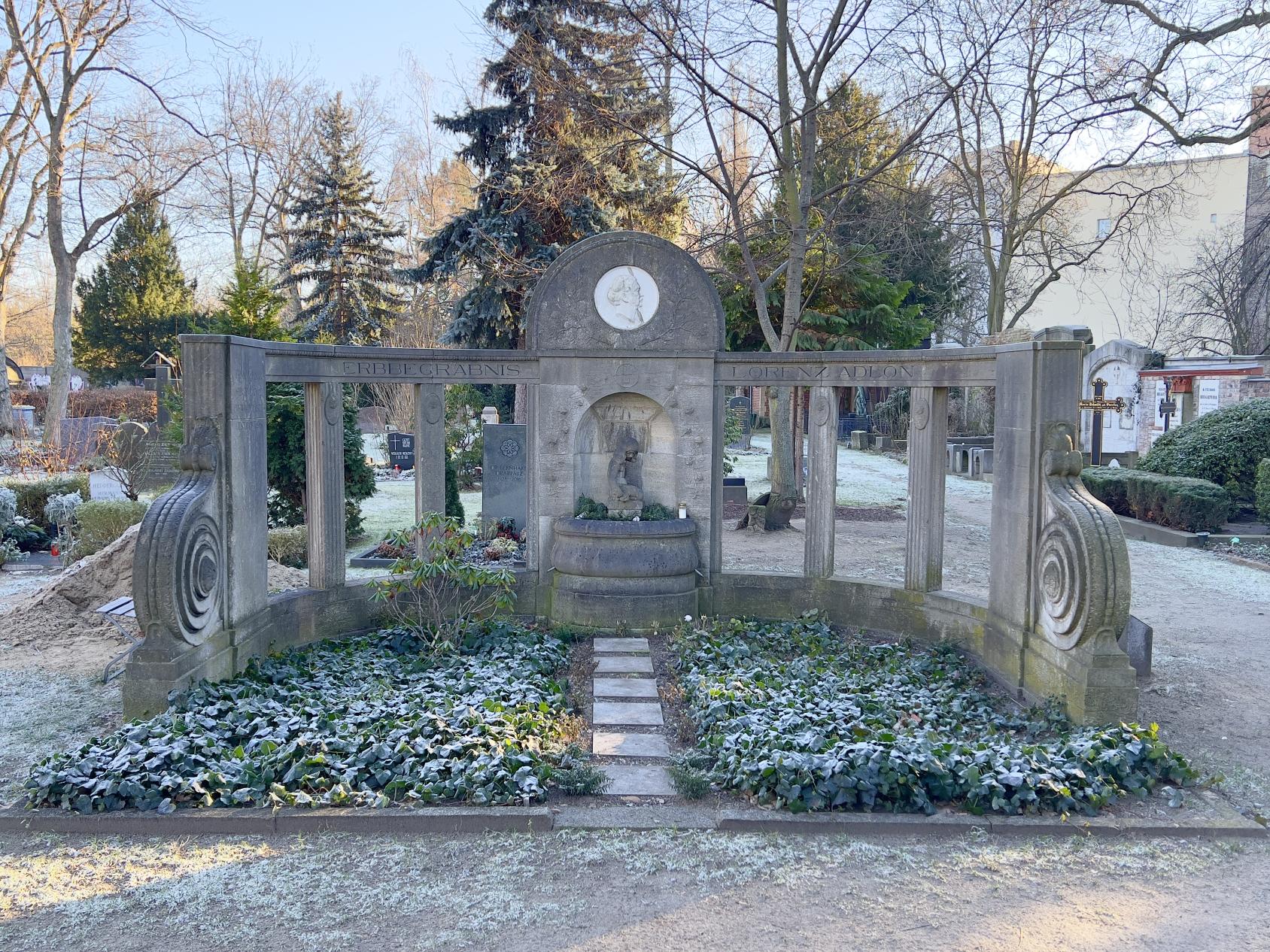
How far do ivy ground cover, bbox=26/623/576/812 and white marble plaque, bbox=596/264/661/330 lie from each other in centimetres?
340

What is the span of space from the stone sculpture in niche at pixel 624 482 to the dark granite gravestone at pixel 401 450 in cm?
1670

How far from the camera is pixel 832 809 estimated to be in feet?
15.8

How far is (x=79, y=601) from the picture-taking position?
898 centimetres

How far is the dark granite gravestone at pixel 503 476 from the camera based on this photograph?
13.7 m

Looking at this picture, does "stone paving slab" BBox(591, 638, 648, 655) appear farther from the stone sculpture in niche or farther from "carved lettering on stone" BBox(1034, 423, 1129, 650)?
"carved lettering on stone" BBox(1034, 423, 1129, 650)

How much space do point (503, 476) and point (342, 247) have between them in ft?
58.8

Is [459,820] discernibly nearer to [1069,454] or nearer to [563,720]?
[563,720]

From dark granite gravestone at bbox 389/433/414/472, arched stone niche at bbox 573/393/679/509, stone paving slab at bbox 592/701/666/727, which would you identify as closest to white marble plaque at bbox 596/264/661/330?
arched stone niche at bbox 573/393/679/509

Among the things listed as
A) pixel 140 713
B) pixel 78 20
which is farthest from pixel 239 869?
pixel 78 20

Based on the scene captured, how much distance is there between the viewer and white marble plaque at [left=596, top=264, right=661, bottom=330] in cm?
842

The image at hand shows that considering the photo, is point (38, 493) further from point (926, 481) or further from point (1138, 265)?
point (1138, 265)

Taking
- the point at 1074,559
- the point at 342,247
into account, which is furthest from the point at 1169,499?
the point at 342,247

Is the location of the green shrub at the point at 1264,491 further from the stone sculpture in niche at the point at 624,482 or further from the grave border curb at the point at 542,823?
the grave border curb at the point at 542,823

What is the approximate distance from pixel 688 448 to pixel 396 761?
443 centimetres
